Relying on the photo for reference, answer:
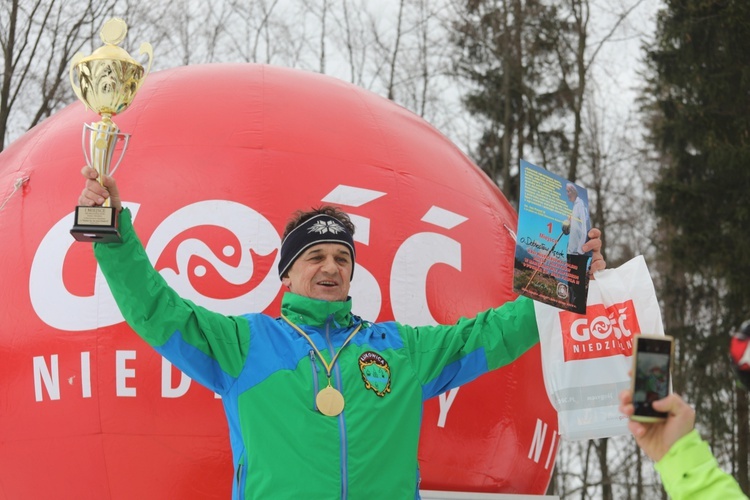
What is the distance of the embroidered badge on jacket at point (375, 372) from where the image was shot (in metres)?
3.92

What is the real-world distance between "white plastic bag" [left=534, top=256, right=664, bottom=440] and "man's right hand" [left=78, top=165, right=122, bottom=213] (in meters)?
2.32

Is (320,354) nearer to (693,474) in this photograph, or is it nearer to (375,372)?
(375,372)

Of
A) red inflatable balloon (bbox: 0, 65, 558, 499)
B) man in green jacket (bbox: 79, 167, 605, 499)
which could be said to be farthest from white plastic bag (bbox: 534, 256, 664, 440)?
man in green jacket (bbox: 79, 167, 605, 499)

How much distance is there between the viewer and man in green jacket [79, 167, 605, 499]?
3697mm

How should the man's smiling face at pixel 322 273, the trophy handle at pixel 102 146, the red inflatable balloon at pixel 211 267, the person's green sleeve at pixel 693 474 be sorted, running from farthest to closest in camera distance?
1. the red inflatable balloon at pixel 211 267
2. the man's smiling face at pixel 322 273
3. the trophy handle at pixel 102 146
4. the person's green sleeve at pixel 693 474

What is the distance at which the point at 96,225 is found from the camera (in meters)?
3.56

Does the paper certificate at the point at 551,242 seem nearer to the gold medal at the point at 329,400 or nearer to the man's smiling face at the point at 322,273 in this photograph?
the man's smiling face at the point at 322,273

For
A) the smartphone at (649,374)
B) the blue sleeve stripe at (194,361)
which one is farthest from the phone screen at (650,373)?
the blue sleeve stripe at (194,361)

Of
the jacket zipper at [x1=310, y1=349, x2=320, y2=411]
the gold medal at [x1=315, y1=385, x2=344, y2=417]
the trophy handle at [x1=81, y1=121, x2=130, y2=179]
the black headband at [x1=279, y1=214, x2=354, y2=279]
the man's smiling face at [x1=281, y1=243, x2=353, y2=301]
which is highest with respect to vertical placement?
the trophy handle at [x1=81, y1=121, x2=130, y2=179]

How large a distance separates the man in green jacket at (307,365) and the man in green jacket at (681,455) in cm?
166

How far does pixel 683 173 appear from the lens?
17.6 m

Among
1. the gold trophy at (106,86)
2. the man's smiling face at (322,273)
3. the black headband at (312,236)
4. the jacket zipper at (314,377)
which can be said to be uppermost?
the gold trophy at (106,86)

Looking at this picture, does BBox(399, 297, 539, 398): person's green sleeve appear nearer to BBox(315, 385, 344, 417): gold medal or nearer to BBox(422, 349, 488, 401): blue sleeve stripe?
BBox(422, 349, 488, 401): blue sleeve stripe

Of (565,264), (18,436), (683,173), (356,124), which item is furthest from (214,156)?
(683,173)
